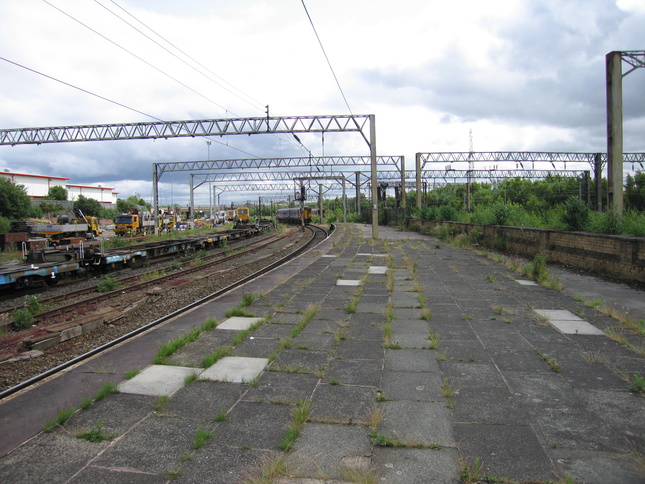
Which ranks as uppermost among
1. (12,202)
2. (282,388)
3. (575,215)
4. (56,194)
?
(56,194)

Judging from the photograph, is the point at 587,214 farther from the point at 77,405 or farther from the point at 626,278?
the point at 77,405

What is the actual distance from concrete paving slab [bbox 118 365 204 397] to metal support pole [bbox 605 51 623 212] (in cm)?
1378

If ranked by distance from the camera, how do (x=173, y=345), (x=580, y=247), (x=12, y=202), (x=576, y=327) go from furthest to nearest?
(x=12, y=202), (x=580, y=247), (x=576, y=327), (x=173, y=345)

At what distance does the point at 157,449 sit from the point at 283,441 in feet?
3.02

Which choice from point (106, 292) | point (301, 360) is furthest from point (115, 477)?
point (106, 292)

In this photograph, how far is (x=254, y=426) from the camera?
11.4ft

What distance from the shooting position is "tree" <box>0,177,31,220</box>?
48.8 metres

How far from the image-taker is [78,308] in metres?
9.59

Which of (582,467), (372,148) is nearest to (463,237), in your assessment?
(372,148)

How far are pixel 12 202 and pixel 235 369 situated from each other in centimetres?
5773

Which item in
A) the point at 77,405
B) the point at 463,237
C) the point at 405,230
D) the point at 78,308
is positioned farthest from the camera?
the point at 405,230

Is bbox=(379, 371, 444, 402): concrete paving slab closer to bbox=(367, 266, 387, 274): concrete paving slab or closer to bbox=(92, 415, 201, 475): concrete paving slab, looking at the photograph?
bbox=(92, 415, 201, 475): concrete paving slab

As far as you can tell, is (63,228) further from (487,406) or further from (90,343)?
(487,406)

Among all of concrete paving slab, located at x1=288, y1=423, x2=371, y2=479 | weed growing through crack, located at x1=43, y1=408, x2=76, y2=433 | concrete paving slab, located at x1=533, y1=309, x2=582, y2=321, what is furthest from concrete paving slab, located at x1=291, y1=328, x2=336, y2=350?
concrete paving slab, located at x1=533, y1=309, x2=582, y2=321
